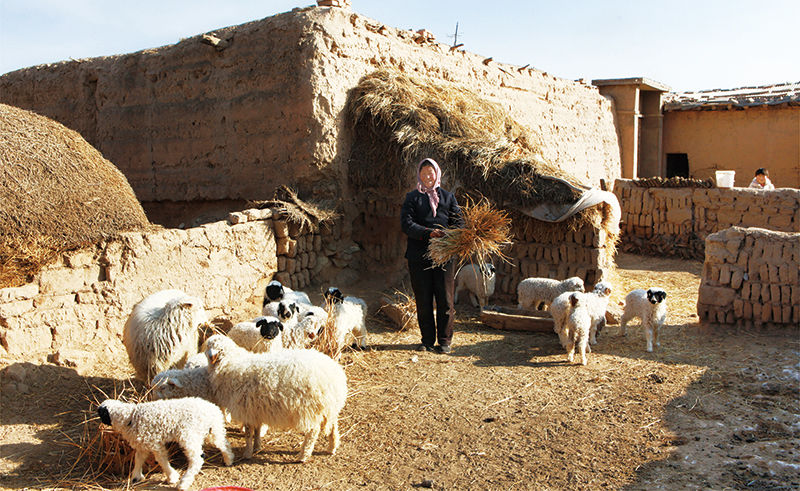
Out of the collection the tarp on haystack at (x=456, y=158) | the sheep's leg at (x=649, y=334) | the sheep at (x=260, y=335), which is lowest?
the sheep's leg at (x=649, y=334)

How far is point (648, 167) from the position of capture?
1817cm

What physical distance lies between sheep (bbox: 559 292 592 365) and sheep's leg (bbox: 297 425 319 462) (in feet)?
10.3

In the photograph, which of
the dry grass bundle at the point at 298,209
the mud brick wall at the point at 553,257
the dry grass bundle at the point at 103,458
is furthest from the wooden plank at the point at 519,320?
the dry grass bundle at the point at 103,458

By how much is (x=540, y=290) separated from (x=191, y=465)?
5198 mm

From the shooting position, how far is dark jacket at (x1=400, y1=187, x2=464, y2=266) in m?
7.00

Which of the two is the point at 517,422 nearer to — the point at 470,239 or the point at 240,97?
the point at 470,239

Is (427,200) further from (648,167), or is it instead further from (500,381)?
(648,167)

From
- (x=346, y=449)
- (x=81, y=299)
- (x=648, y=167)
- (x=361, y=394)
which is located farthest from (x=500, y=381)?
(x=648, y=167)

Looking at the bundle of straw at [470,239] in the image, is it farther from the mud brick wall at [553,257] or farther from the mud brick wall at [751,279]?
the mud brick wall at [751,279]

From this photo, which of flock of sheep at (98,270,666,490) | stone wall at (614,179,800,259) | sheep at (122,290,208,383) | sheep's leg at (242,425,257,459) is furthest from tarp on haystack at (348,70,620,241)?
sheep's leg at (242,425,257,459)

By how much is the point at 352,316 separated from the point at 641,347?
3376 mm

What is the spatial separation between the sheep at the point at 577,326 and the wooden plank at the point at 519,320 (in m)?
0.99

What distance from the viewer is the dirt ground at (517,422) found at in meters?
4.27

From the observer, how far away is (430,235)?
22.6 feet
